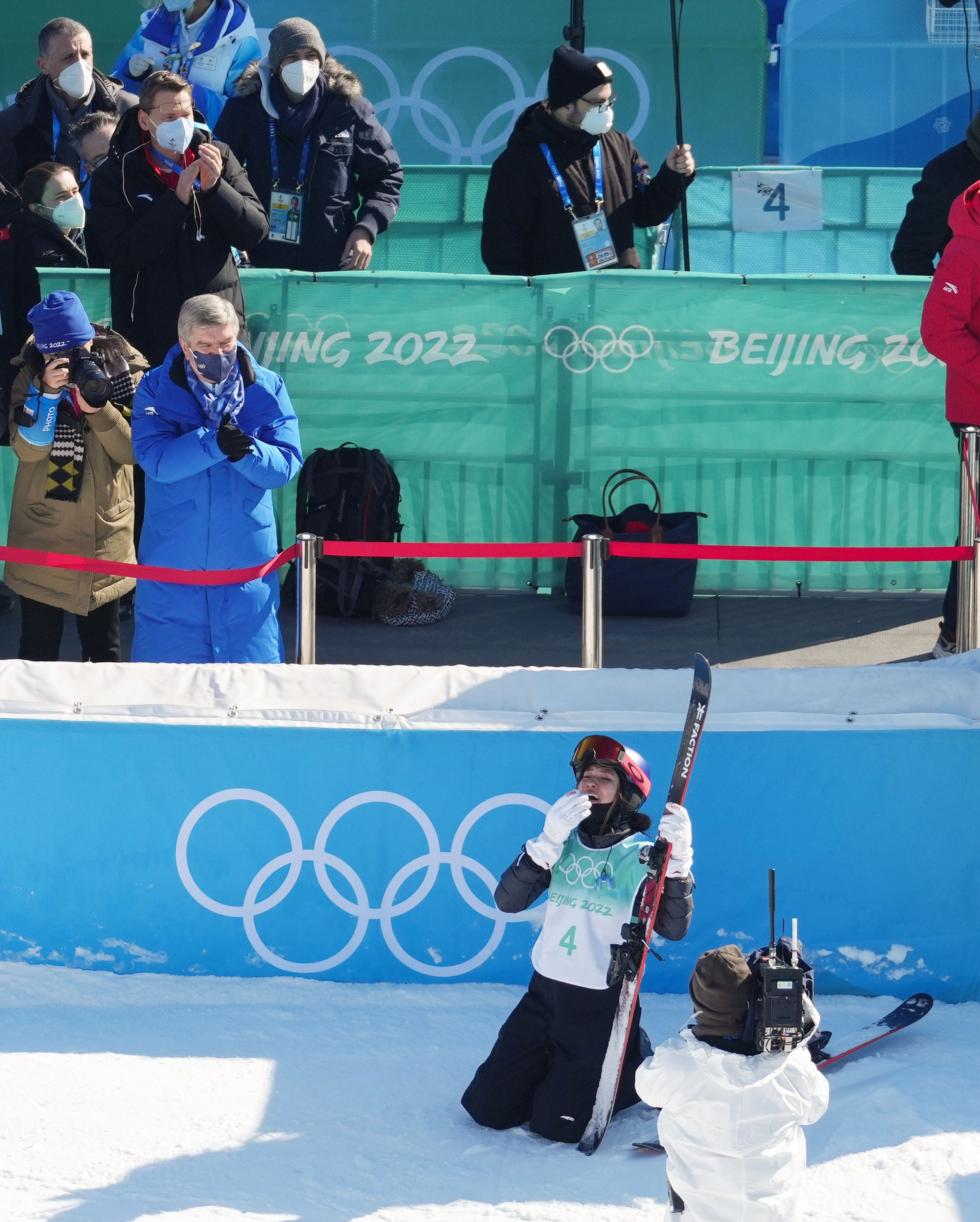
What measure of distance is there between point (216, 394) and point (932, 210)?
13.3ft

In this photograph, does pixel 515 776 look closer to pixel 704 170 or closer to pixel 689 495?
pixel 689 495

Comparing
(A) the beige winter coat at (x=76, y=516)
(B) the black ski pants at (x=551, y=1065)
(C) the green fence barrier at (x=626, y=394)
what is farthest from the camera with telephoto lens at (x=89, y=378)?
(B) the black ski pants at (x=551, y=1065)

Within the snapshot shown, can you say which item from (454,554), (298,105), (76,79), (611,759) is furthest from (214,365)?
(76,79)

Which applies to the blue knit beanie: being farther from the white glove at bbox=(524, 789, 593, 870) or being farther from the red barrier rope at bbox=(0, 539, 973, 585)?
the white glove at bbox=(524, 789, 593, 870)

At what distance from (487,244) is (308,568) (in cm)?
337

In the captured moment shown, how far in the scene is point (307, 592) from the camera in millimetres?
5805

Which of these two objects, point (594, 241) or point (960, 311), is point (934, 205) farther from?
point (594, 241)

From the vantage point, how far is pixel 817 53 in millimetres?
11711

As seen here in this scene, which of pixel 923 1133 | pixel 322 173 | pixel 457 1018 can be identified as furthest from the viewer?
pixel 322 173

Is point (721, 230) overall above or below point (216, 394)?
above

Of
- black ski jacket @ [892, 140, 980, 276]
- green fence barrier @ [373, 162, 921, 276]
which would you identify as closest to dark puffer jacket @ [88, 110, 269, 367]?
black ski jacket @ [892, 140, 980, 276]

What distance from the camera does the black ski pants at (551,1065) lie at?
4.43 m

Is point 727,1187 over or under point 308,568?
under

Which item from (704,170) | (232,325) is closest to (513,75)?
(704,170)
